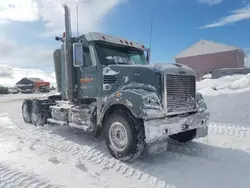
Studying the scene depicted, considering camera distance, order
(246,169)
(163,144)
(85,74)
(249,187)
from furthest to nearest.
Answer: (85,74)
(163,144)
(246,169)
(249,187)

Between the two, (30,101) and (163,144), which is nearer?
(163,144)

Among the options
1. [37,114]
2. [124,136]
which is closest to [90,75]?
[124,136]

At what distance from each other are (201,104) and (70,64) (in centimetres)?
353

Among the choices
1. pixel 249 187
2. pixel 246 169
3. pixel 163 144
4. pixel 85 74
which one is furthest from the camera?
pixel 85 74

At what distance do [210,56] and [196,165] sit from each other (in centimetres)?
3489

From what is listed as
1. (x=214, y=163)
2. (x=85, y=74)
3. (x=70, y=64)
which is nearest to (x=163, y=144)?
(x=214, y=163)

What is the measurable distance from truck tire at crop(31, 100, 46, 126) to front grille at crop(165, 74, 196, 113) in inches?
191

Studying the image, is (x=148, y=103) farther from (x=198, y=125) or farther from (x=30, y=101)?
(x=30, y=101)

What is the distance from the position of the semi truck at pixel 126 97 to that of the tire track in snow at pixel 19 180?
1624mm

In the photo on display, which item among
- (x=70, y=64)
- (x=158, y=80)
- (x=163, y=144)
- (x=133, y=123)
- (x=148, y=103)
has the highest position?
(x=70, y=64)

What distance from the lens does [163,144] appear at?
4.48 metres

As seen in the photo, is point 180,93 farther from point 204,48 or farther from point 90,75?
point 204,48

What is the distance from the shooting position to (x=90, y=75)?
5.89m

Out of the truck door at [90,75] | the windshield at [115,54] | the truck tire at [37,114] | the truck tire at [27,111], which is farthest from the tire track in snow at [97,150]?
the windshield at [115,54]
